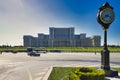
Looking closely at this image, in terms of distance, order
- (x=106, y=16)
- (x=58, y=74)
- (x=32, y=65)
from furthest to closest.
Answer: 1. (x=32, y=65)
2. (x=58, y=74)
3. (x=106, y=16)

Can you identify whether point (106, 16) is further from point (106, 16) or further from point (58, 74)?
point (58, 74)

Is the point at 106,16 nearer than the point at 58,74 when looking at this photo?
Yes

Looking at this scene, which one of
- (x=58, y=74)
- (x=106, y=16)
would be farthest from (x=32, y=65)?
(x=106, y=16)

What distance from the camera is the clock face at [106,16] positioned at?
1681 centimetres

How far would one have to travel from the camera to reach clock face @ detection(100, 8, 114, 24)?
1681cm

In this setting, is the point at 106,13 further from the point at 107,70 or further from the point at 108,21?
the point at 107,70

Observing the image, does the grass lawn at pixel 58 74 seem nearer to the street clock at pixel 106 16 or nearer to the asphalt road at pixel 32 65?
the asphalt road at pixel 32 65

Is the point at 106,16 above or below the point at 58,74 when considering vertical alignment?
above

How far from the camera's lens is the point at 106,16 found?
16.9 metres

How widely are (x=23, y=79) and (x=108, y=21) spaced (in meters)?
7.43

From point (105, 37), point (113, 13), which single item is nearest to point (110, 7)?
point (113, 13)

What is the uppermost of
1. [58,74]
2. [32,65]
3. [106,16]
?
[106,16]

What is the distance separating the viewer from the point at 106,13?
16.8m

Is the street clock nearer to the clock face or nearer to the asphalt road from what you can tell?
the clock face
